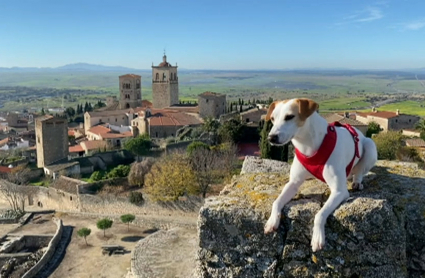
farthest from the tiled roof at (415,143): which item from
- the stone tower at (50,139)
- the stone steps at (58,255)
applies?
the stone tower at (50,139)

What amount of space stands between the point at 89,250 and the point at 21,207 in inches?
403

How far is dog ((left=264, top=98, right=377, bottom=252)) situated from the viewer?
3326 millimetres

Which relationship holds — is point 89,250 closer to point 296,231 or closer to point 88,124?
point 296,231

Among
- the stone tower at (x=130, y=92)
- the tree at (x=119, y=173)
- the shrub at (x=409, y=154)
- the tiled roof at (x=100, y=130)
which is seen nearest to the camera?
the shrub at (x=409, y=154)

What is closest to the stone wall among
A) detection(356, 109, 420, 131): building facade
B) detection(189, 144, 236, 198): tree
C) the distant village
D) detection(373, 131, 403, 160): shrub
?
detection(189, 144, 236, 198): tree

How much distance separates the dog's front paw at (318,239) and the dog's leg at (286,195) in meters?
0.31

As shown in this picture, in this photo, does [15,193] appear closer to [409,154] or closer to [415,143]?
[409,154]

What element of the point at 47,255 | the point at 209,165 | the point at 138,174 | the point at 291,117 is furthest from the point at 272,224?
the point at 138,174

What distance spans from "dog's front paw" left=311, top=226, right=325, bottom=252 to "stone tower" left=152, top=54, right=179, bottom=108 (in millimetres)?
55234

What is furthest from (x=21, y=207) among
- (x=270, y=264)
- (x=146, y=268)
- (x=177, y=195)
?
(x=270, y=264)

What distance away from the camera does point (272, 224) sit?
11.0ft

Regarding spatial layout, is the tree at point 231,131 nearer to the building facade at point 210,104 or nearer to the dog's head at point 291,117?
the building facade at point 210,104

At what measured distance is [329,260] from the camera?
3.29 meters

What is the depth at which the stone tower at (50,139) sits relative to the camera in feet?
97.7
